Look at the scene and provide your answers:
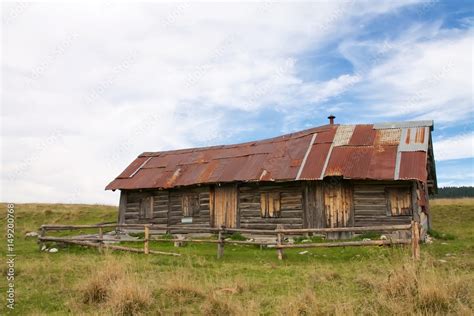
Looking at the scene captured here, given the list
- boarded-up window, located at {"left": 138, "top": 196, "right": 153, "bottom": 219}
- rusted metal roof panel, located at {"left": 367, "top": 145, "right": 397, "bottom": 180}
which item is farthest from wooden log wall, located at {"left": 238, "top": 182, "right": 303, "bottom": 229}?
boarded-up window, located at {"left": 138, "top": 196, "right": 153, "bottom": 219}

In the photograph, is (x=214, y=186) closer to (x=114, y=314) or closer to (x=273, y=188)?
(x=273, y=188)

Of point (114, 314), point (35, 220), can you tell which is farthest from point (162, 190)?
point (114, 314)

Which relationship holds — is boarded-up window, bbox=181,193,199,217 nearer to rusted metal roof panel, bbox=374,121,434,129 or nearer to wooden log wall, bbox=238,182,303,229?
wooden log wall, bbox=238,182,303,229

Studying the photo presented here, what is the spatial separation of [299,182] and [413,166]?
16.1ft

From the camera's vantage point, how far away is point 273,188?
20219mm

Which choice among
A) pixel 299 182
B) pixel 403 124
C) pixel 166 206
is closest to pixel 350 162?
pixel 299 182

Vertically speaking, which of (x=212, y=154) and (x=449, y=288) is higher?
(x=212, y=154)

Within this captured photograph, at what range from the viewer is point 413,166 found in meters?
17.4

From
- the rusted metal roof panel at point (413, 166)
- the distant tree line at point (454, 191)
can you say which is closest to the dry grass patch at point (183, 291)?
the rusted metal roof panel at point (413, 166)

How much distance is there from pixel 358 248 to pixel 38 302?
10.4 m

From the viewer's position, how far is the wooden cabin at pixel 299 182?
17.9 m

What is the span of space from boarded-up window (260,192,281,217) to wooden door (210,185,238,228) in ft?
4.78

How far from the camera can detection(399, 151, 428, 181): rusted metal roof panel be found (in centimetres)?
1670

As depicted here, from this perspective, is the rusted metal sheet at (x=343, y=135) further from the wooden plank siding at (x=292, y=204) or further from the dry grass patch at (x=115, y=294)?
the dry grass patch at (x=115, y=294)
